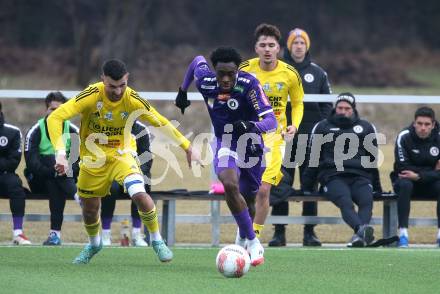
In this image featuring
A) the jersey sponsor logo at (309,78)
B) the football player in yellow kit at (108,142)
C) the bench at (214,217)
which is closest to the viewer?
the football player in yellow kit at (108,142)

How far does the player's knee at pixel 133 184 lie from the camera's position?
9.42 metres

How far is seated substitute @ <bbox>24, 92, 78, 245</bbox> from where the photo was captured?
1227 cm

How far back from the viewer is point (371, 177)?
41.5 feet

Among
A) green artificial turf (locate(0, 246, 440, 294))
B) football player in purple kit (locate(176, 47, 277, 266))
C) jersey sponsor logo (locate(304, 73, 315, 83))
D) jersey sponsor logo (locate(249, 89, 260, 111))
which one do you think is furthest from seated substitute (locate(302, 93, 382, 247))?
jersey sponsor logo (locate(249, 89, 260, 111))

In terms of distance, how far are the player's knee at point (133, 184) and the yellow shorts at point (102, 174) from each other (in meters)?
0.17

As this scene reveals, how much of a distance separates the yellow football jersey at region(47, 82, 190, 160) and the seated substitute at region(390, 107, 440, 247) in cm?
373

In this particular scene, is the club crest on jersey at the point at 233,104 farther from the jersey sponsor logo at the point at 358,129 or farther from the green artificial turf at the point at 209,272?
the jersey sponsor logo at the point at 358,129

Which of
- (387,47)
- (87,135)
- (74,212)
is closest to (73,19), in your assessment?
(387,47)

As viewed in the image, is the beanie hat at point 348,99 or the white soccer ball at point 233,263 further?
the beanie hat at point 348,99

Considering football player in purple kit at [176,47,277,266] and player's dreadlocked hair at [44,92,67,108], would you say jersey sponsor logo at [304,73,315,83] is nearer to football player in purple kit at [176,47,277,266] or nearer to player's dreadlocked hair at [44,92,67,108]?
player's dreadlocked hair at [44,92,67,108]

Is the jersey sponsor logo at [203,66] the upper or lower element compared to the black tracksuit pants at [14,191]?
upper

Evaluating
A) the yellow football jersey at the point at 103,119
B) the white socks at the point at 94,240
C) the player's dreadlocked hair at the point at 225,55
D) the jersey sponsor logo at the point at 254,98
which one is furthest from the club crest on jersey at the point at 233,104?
the white socks at the point at 94,240

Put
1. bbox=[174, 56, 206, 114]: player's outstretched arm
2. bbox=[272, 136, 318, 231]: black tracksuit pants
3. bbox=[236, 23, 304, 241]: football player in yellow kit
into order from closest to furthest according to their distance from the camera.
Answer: bbox=[174, 56, 206, 114]: player's outstretched arm < bbox=[236, 23, 304, 241]: football player in yellow kit < bbox=[272, 136, 318, 231]: black tracksuit pants

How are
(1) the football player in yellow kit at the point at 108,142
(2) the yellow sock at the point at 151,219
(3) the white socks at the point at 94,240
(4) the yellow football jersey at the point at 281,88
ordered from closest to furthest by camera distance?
(1) the football player in yellow kit at the point at 108,142
(2) the yellow sock at the point at 151,219
(3) the white socks at the point at 94,240
(4) the yellow football jersey at the point at 281,88
